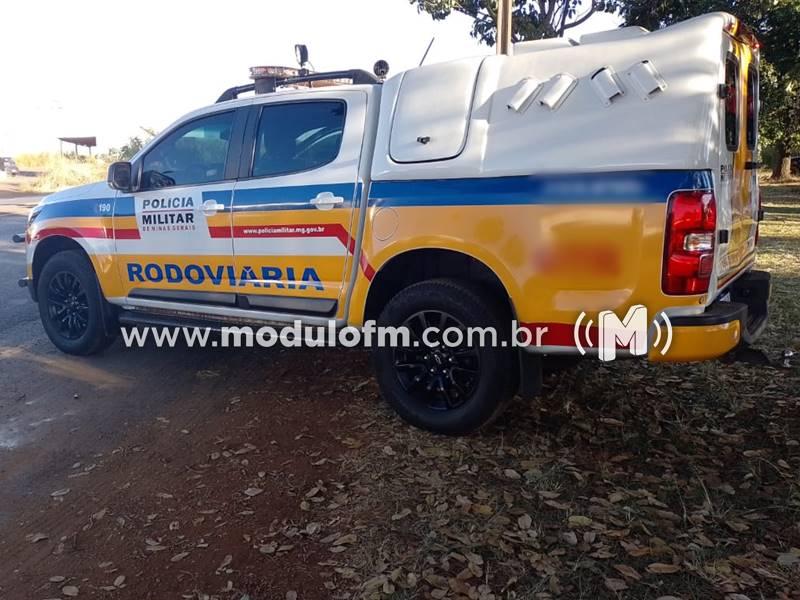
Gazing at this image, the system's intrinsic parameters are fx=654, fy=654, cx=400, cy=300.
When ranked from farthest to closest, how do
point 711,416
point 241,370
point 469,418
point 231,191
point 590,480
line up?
1. point 241,370
2. point 231,191
3. point 711,416
4. point 469,418
5. point 590,480

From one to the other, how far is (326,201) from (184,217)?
129cm

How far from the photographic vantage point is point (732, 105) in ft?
11.4

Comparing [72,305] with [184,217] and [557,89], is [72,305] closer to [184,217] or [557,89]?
[184,217]

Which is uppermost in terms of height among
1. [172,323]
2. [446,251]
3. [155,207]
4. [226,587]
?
[155,207]

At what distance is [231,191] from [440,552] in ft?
9.24

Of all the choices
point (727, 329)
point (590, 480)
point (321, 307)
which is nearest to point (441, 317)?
point (321, 307)

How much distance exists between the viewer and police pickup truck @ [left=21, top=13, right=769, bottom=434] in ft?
10.1

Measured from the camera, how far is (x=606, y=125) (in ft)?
10.4

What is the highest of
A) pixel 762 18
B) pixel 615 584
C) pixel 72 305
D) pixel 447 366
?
pixel 762 18

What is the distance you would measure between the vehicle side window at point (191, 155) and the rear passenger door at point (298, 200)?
10.5 inches

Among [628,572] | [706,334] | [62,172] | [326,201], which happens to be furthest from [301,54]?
[62,172]

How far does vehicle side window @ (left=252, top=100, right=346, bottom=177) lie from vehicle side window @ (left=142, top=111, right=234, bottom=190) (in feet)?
1.08

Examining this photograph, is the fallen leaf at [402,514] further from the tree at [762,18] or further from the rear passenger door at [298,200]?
the tree at [762,18]

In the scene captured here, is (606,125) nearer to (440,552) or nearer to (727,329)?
(727,329)
